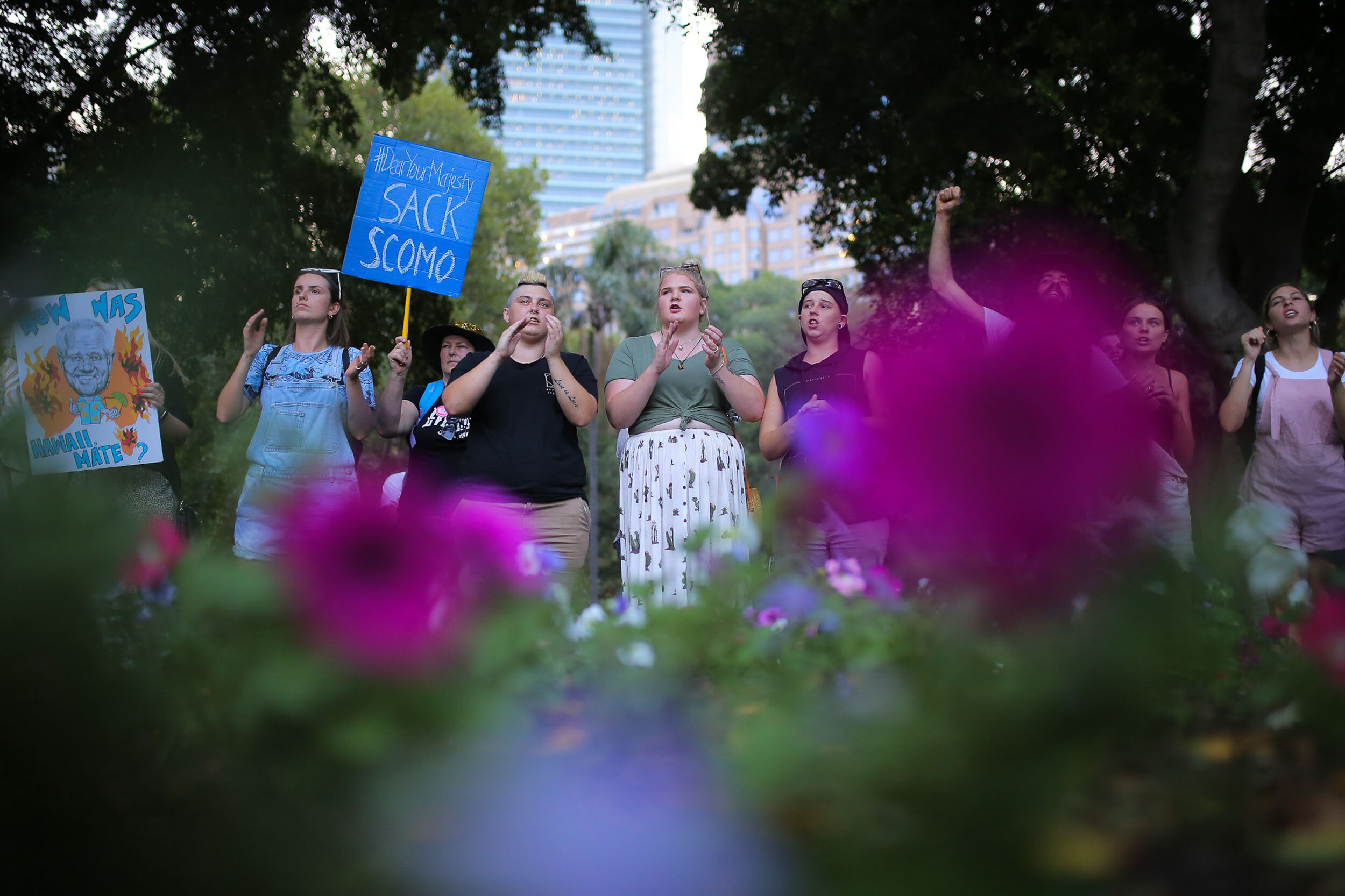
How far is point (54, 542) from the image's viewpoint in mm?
958

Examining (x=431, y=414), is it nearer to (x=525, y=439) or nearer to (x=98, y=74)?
(x=525, y=439)

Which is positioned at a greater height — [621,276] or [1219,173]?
[621,276]

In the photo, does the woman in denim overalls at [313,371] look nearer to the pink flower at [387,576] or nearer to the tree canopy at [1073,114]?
the pink flower at [387,576]

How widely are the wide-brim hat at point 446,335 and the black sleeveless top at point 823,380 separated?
1807mm

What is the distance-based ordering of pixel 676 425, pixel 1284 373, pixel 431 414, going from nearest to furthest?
A: pixel 676 425, pixel 1284 373, pixel 431 414

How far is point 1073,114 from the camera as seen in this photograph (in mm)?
9852

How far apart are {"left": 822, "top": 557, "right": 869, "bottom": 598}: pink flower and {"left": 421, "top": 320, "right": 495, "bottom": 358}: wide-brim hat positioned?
404 cm

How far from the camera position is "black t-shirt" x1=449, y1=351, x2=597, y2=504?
13.9 ft

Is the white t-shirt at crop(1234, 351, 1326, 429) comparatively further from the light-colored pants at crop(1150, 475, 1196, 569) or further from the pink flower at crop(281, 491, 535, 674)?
the pink flower at crop(281, 491, 535, 674)

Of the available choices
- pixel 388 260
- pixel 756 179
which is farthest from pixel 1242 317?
pixel 388 260

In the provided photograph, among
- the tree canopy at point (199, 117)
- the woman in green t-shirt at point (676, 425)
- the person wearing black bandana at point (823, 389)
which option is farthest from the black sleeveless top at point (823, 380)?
the tree canopy at point (199, 117)

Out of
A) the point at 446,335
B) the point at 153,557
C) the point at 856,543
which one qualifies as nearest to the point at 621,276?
the point at 446,335

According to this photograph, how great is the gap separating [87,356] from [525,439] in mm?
2027

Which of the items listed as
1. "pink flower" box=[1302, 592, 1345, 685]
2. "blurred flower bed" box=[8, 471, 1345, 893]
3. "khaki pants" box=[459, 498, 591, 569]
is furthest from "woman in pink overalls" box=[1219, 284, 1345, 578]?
"blurred flower bed" box=[8, 471, 1345, 893]
